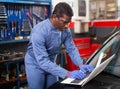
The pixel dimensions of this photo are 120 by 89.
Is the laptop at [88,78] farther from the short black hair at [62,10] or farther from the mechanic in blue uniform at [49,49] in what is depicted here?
the short black hair at [62,10]

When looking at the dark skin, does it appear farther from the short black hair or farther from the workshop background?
the workshop background

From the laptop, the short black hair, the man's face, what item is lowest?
the laptop

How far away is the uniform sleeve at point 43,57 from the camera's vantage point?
7.63 ft

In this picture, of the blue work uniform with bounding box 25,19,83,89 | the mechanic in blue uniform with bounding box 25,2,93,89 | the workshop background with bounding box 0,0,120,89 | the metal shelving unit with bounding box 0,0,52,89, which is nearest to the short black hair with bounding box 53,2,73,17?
the mechanic in blue uniform with bounding box 25,2,93,89

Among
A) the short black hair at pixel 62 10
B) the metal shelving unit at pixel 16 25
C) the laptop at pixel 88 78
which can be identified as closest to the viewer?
the laptop at pixel 88 78

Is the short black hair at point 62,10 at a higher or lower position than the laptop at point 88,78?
higher

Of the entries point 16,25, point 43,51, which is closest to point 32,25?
point 16,25

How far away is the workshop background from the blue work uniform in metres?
0.43

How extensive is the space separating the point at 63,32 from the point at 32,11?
198 centimetres

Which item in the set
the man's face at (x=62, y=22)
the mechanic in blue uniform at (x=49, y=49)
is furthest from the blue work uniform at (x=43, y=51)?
the man's face at (x=62, y=22)

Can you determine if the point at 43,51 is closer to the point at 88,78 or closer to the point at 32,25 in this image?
the point at 88,78

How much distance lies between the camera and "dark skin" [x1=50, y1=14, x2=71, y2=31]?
2.31m

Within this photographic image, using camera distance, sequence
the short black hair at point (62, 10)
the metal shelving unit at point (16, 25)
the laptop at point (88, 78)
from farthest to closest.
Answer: the metal shelving unit at point (16, 25), the short black hair at point (62, 10), the laptop at point (88, 78)

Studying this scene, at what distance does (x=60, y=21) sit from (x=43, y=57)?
371 mm
